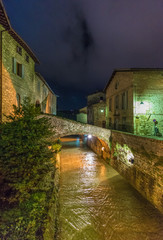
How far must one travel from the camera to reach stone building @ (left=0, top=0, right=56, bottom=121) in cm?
923

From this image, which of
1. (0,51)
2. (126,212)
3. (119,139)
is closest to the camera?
(126,212)

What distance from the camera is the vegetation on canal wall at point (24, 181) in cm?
409

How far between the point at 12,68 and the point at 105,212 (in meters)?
13.0

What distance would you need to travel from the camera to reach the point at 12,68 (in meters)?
10.5

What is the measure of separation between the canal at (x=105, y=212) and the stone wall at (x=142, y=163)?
0.63 meters

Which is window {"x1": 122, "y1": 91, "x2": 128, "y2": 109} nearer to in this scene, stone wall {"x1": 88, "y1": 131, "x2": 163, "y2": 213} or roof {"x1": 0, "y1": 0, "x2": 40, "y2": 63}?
stone wall {"x1": 88, "y1": 131, "x2": 163, "y2": 213}

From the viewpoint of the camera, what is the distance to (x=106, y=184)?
10148mm

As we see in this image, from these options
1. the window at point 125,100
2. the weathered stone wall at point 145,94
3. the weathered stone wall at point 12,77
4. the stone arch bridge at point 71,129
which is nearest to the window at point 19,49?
the weathered stone wall at point 12,77

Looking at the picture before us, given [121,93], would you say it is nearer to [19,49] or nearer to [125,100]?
[125,100]

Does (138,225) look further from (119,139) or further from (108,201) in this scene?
(119,139)

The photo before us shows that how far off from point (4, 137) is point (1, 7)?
901cm

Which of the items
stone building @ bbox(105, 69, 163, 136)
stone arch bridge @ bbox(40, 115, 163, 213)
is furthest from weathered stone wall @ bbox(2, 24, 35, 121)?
stone building @ bbox(105, 69, 163, 136)

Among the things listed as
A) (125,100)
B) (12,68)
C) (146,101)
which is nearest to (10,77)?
(12,68)

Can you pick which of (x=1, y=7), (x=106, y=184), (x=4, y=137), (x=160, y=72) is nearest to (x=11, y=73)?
(x=1, y=7)
